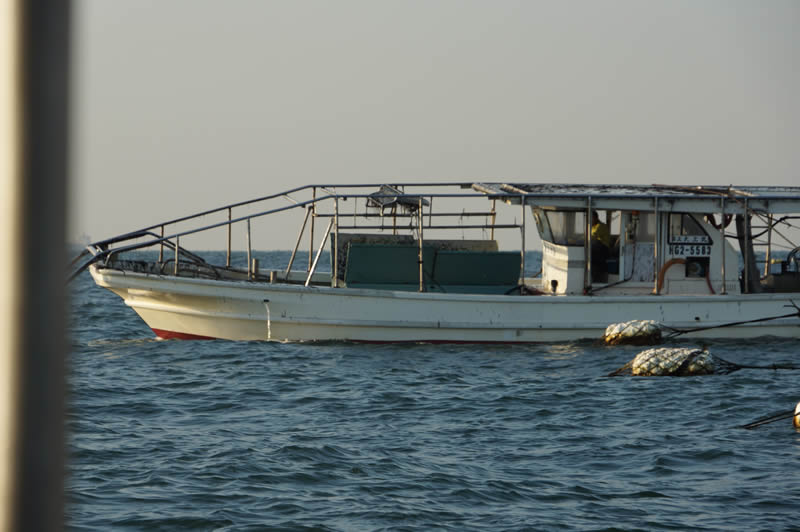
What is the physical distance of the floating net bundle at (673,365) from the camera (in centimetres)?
1420

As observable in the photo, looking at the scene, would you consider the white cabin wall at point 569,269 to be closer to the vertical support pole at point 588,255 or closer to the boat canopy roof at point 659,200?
the vertical support pole at point 588,255

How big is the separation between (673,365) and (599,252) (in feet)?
14.1

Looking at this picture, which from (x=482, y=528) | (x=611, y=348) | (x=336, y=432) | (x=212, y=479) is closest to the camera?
(x=482, y=528)

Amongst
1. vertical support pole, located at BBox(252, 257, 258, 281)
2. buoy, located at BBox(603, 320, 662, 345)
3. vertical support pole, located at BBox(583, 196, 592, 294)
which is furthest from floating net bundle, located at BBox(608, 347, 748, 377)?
vertical support pole, located at BBox(252, 257, 258, 281)

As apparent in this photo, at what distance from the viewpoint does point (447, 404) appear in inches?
481

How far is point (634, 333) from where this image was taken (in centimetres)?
1634

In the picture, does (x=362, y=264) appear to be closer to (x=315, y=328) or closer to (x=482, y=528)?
(x=315, y=328)

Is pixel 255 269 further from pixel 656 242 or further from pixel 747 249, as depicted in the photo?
pixel 747 249

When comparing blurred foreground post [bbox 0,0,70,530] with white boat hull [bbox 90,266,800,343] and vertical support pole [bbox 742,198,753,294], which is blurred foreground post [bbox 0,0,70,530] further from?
vertical support pole [bbox 742,198,753,294]

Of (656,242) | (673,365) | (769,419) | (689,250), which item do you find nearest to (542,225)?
(656,242)

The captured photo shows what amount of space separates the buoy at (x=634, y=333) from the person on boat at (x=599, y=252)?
175 cm

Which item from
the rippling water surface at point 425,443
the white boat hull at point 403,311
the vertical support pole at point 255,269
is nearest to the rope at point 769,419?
the rippling water surface at point 425,443

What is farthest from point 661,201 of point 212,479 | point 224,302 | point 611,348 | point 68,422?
point 68,422

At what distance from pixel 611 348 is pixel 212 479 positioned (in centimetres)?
953
